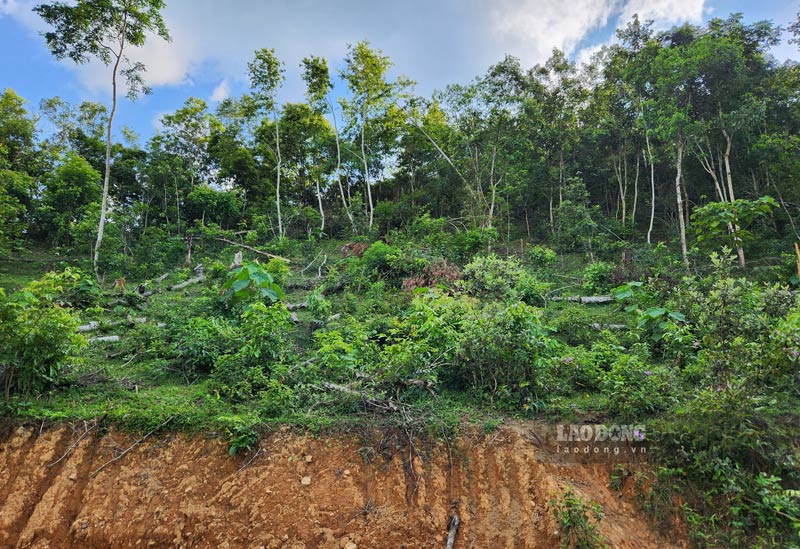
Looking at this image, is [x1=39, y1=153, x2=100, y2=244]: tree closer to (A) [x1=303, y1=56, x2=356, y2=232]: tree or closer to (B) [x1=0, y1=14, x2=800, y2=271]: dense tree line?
(B) [x1=0, y1=14, x2=800, y2=271]: dense tree line

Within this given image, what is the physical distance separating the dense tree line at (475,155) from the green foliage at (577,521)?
26.6ft

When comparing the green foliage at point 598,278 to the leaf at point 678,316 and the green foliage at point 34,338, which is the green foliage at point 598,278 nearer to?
the leaf at point 678,316

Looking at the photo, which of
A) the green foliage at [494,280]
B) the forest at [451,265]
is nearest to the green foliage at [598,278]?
the forest at [451,265]

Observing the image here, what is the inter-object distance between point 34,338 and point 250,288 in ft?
10.6

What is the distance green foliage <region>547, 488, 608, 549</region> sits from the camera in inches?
114

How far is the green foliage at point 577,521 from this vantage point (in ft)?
9.50

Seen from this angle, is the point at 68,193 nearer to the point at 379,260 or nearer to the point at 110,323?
the point at 110,323

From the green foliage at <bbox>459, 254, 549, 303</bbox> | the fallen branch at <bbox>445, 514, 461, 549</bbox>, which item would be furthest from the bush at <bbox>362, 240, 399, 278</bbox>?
the fallen branch at <bbox>445, 514, 461, 549</bbox>

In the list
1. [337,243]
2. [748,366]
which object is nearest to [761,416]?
[748,366]

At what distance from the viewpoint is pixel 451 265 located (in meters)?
11.8

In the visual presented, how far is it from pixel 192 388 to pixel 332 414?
232 cm

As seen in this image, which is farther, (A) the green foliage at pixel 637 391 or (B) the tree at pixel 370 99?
(B) the tree at pixel 370 99

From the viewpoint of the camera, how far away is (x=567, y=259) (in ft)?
50.5

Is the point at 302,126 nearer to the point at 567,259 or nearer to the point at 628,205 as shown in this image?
the point at 567,259
